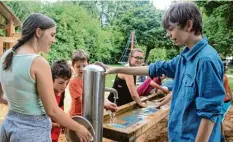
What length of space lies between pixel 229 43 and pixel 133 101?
8812mm

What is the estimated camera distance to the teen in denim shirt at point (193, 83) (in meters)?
1.17

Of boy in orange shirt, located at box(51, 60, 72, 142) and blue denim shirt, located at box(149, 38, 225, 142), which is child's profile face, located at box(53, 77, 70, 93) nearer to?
boy in orange shirt, located at box(51, 60, 72, 142)

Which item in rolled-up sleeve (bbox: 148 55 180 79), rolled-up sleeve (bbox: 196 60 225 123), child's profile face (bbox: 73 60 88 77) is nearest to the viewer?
rolled-up sleeve (bbox: 196 60 225 123)

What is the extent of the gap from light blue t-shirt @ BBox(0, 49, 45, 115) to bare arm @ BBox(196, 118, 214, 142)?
33.1 inches

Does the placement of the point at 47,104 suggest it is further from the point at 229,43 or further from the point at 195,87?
the point at 229,43

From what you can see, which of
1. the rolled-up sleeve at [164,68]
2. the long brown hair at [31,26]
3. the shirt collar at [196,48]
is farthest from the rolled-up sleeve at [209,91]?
the long brown hair at [31,26]

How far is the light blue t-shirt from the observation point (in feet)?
4.46

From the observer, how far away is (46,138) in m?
1.48

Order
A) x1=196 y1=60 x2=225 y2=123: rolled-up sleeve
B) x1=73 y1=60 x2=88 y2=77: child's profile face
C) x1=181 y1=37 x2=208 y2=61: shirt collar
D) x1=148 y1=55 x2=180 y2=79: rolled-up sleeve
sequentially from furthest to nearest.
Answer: x1=73 y1=60 x2=88 y2=77: child's profile face
x1=148 y1=55 x2=180 y2=79: rolled-up sleeve
x1=181 y1=37 x2=208 y2=61: shirt collar
x1=196 y1=60 x2=225 y2=123: rolled-up sleeve

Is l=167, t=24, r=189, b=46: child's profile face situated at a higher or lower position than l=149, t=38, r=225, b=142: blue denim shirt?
higher

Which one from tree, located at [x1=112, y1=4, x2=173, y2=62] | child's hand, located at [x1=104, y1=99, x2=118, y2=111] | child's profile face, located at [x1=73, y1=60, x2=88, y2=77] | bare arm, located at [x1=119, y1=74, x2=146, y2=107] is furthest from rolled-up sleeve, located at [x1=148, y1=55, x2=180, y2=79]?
tree, located at [x1=112, y1=4, x2=173, y2=62]

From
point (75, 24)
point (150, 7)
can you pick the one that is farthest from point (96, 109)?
point (150, 7)

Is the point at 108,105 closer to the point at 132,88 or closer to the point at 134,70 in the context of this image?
the point at 134,70

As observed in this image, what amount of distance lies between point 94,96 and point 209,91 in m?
0.83
